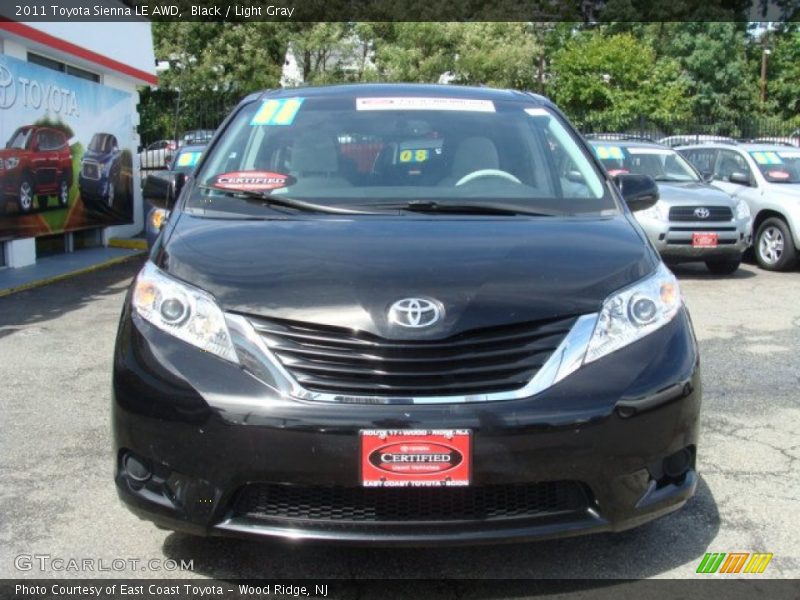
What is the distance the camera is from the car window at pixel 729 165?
Result: 12852mm

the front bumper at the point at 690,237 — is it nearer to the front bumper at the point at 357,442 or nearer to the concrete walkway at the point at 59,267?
the concrete walkway at the point at 59,267

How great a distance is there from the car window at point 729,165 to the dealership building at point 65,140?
A: 918cm

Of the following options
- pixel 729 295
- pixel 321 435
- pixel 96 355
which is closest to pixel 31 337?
pixel 96 355

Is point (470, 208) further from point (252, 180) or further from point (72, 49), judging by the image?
point (72, 49)

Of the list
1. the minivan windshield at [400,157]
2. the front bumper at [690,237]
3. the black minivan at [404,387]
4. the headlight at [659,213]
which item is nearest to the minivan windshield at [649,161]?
the headlight at [659,213]

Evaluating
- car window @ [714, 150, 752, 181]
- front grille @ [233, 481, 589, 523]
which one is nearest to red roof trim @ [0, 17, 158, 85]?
car window @ [714, 150, 752, 181]

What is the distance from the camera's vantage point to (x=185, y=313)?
9.52ft

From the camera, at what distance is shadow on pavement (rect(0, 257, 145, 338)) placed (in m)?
8.10

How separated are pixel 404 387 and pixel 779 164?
37.6 feet

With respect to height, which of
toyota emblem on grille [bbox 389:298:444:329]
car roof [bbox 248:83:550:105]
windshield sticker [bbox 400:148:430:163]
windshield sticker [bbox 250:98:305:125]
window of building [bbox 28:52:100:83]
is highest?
window of building [bbox 28:52:100:83]

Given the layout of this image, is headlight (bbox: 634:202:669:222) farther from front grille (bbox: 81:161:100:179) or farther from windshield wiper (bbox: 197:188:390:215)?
windshield wiper (bbox: 197:188:390:215)

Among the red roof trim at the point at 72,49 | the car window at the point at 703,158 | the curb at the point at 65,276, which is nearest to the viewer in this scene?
the curb at the point at 65,276

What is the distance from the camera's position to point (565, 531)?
2750mm

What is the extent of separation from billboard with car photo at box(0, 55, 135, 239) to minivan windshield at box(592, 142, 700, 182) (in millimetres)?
7289
